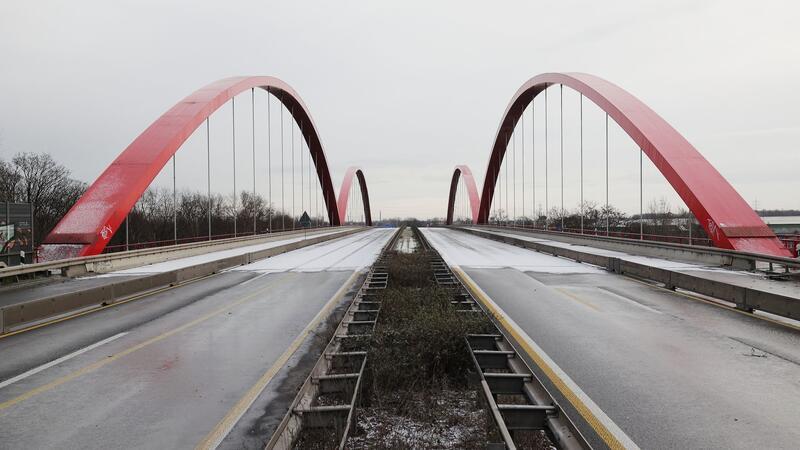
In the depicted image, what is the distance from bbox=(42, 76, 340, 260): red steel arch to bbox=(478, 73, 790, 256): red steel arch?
2200 cm

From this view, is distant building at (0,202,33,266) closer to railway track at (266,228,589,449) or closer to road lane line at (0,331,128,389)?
road lane line at (0,331,128,389)

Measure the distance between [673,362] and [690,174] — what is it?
16.9m

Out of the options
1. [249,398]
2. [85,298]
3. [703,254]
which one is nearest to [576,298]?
[249,398]

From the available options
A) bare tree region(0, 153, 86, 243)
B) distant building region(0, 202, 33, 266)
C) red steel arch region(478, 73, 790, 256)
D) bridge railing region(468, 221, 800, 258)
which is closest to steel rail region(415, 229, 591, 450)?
red steel arch region(478, 73, 790, 256)

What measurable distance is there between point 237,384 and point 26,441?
193cm

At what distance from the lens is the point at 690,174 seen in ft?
66.9

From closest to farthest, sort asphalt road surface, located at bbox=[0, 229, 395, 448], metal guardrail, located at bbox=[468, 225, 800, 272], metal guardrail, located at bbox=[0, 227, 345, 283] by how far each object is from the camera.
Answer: asphalt road surface, located at bbox=[0, 229, 395, 448]
metal guardrail, located at bbox=[0, 227, 345, 283]
metal guardrail, located at bbox=[468, 225, 800, 272]

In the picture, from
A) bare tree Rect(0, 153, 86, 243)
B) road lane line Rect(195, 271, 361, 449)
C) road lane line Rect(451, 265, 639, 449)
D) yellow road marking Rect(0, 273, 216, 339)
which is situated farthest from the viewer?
bare tree Rect(0, 153, 86, 243)

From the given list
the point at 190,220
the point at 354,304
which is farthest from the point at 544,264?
the point at 190,220

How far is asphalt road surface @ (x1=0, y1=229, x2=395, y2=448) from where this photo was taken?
174 inches

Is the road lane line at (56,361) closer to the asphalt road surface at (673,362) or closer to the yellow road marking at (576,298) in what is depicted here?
the asphalt road surface at (673,362)

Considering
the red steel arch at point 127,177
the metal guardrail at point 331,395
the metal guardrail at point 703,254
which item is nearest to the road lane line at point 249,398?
the metal guardrail at point 331,395

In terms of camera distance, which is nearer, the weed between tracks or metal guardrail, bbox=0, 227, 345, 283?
the weed between tracks

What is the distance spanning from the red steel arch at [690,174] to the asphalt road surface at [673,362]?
312 inches
